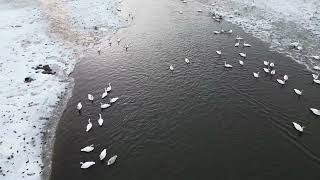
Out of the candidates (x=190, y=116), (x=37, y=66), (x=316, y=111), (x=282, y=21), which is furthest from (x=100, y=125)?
(x=282, y=21)

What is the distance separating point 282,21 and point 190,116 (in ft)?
101

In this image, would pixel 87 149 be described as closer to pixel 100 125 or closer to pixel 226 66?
pixel 100 125

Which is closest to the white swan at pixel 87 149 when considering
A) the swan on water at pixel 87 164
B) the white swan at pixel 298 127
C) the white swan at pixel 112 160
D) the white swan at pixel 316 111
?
the swan on water at pixel 87 164

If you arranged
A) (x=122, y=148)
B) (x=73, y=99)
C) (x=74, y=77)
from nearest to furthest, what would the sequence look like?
(x=122, y=148) → (x=73, y=99) → (x=74, y=77)

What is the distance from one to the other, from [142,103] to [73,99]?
745 centimetres

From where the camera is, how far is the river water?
26250 mm

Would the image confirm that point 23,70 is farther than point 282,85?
Yes

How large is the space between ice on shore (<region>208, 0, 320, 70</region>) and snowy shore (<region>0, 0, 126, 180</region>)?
20226mm

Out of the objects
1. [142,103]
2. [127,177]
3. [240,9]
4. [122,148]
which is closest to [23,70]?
[142,103]

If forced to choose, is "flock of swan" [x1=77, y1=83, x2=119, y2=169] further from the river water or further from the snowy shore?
the snowy shore

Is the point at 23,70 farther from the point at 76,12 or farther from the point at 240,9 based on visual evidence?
the point at 240,9

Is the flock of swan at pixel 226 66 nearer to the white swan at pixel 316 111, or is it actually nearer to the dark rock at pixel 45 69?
the white swan at pixel 316 111

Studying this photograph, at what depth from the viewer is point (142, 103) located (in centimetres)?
3406

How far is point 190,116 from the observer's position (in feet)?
105
